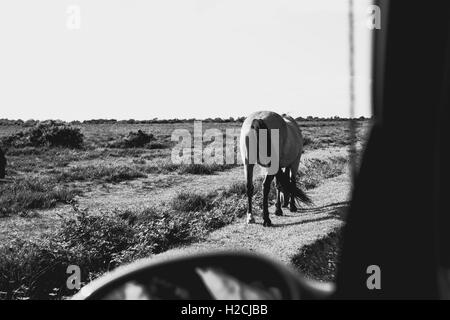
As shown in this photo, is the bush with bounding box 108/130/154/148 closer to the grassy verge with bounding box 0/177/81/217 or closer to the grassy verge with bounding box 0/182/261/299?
the grassy verge with bounding box 0/177/81/217

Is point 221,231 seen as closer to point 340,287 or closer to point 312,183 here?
point 312,183

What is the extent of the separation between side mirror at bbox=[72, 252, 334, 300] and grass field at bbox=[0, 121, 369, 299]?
0.38 meters

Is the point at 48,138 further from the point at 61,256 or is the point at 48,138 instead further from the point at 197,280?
the point at 197,280

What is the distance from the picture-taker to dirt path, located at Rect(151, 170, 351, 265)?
669cm

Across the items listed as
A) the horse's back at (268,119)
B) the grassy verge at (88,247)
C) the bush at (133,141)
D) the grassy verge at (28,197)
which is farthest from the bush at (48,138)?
the horse's back at (268,119)

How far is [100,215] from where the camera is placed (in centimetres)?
836

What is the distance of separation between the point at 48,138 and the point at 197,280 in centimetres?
3330

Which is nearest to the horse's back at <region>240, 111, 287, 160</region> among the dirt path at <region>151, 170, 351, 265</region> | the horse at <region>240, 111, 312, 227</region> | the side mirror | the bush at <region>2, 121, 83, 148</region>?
the horse at <region>240, 111, 312, 227</region>

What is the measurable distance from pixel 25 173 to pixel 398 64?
20.8 meters

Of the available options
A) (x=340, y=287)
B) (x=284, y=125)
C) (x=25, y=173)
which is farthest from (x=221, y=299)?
(x=25, y=173)

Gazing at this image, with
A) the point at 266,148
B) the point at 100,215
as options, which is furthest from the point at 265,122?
the point at 100,215

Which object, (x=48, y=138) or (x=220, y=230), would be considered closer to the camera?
(x=220, y=230)

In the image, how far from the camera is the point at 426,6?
0.77 m

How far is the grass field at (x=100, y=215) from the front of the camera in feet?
19.5
